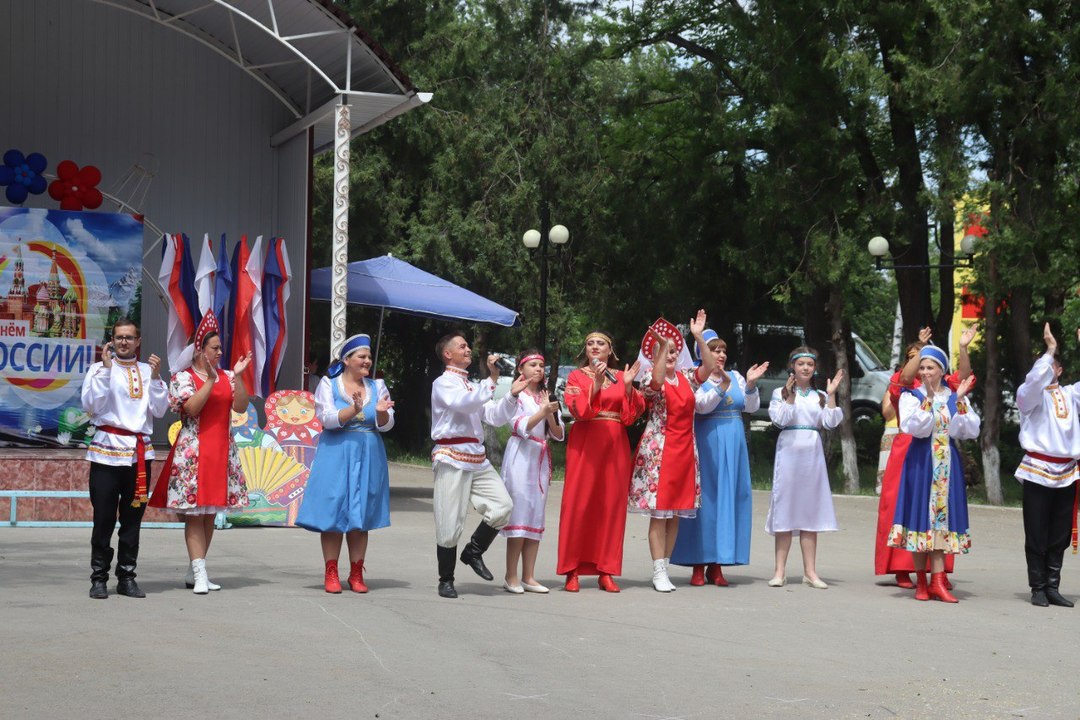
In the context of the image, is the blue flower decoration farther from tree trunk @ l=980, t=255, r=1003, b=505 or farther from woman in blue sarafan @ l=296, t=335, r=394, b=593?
tree trunk @ l=980, t=255, r=1003, b=505

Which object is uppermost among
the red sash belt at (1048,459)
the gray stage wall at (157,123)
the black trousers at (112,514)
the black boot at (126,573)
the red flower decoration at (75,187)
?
the gray stage wall at (157,123)

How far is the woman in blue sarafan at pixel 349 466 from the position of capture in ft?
30.7

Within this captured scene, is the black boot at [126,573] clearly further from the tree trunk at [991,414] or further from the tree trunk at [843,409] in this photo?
the tree trunk at [843,409]

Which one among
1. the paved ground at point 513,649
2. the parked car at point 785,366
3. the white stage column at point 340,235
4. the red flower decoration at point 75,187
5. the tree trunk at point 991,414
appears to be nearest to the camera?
the paved ground at point 513,649

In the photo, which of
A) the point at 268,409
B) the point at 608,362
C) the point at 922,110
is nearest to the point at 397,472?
the point at 268,409

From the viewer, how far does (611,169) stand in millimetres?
25891

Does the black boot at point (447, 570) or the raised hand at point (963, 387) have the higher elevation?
the raised hand at point (963, 387)

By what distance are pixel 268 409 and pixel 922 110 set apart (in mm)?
10201

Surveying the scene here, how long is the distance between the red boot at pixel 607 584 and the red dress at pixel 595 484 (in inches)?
2.6

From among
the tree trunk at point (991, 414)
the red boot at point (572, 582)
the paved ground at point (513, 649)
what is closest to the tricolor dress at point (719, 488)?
the paved ground at point (513, 649)

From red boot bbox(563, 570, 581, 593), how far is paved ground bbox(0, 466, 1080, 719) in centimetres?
8

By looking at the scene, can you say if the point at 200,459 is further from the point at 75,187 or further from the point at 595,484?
the point at 75,187

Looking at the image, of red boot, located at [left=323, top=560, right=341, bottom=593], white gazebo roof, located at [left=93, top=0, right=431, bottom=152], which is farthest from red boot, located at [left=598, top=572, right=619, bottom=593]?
white gazebo roof, located at [left=93, top=0, right=431, bottom=152]

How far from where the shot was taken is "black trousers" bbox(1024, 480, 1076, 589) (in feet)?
32.3
